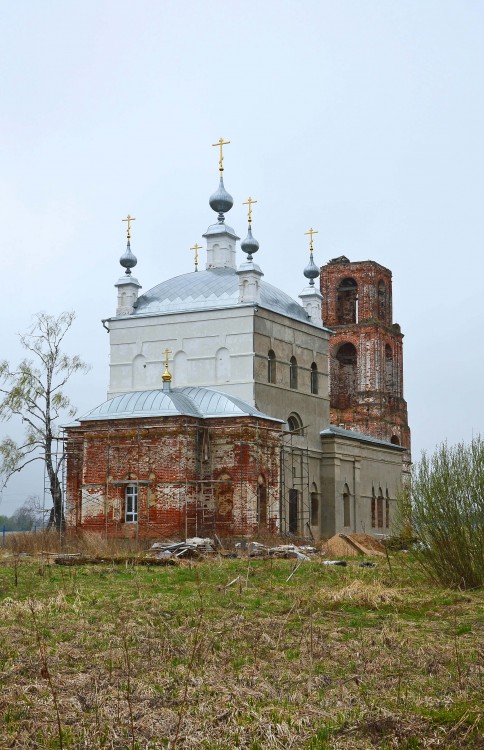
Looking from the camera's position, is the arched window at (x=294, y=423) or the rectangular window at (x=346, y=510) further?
the rectangular window at (x=346, y=510)

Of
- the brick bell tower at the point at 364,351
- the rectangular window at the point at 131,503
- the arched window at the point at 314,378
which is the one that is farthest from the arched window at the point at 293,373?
the brick bell tower at the point at 364,351

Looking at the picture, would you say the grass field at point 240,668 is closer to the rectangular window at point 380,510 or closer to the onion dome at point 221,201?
the onion dome at point 221,201

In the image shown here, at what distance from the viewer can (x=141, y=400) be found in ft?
96.5

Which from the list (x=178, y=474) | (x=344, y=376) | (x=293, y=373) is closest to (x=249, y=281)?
(x=293, y=373)

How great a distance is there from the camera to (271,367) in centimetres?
3225

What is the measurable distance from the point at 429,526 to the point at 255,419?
1393 centimetres

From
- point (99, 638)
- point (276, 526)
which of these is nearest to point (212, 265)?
point (276, 526)

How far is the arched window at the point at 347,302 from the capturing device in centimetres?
5169

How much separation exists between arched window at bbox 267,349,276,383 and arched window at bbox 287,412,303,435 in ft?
5.35

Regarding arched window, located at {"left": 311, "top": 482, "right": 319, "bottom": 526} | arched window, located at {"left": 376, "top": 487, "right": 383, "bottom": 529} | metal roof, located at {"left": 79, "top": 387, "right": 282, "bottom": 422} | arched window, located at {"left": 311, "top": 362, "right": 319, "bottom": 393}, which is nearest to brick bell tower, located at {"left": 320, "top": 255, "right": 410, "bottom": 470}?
arched window, located at {"left": 376, "top": 487, "right": 383, "bottom": 529}

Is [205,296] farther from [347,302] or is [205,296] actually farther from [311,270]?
[347,302]

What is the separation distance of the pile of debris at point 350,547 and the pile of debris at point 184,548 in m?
3.20

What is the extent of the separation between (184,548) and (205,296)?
1123 cm

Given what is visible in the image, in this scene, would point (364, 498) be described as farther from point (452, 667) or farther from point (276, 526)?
point (452, 667)
